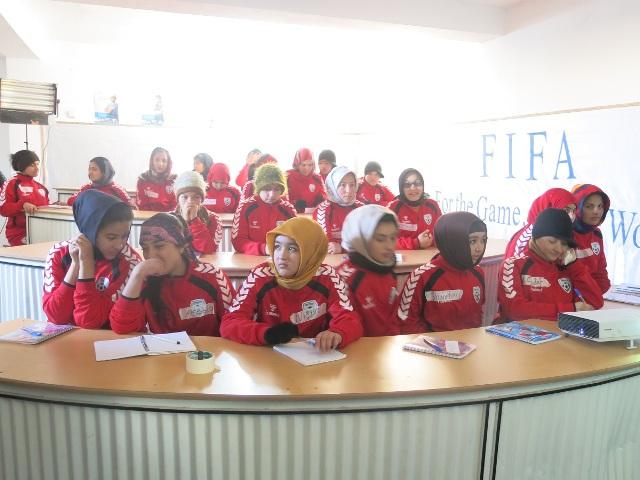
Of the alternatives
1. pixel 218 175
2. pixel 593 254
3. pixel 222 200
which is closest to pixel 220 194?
pixel 222 200

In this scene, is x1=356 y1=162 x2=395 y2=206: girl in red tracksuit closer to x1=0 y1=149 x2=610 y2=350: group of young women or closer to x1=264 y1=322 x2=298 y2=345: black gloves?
x1=0 y1=149 x2=610 y2=350: group of young women

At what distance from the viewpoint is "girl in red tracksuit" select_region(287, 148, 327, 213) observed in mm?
6230

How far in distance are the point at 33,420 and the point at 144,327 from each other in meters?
0.62

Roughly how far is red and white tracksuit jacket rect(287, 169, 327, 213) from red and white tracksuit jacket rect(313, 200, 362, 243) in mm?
1830

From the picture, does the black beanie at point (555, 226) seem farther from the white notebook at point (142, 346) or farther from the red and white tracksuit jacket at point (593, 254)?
the white notebook at point (142, 346)

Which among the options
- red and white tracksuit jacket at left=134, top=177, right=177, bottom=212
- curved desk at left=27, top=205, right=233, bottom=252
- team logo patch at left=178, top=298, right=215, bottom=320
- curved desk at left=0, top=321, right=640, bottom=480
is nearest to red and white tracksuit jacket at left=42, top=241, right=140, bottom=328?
team logo patch at left=178, top=298, right=215, bottom=320

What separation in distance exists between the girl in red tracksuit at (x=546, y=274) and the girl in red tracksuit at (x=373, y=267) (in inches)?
22.6

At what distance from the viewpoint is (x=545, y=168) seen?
5.14m

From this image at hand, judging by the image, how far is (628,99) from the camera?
433cm

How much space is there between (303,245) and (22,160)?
4921 millimetres

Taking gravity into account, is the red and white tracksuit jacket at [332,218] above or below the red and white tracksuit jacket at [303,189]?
below

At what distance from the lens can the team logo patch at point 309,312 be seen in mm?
2158

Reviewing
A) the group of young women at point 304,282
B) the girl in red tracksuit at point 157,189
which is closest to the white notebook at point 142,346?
the group of young women at point 304,282

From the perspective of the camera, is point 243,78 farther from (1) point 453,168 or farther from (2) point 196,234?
(2) point 196,234
